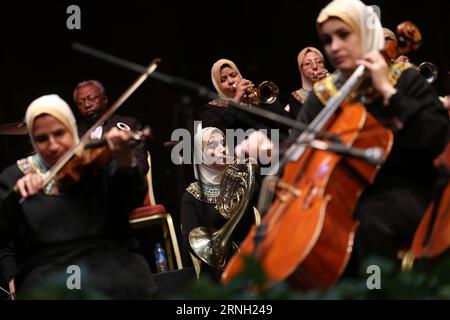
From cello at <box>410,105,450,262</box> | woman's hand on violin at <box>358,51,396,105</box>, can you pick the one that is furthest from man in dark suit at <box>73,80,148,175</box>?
cello at <box>410,105,450,262</box>

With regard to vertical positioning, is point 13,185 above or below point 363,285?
above

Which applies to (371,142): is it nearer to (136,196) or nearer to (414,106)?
(414,106)

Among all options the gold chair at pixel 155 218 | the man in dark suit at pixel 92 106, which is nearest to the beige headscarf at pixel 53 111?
the gold chair at pixel 155 218

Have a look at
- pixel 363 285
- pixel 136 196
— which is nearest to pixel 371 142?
pixel 363 285

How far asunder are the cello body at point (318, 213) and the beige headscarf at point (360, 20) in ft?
1.08

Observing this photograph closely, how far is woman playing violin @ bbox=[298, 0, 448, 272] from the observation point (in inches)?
110

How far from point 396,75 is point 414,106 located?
0.81 feet

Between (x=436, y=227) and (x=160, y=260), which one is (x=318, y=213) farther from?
(x=160, y=260)

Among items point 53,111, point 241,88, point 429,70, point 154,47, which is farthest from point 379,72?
point 154,47

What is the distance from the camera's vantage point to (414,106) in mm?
2811

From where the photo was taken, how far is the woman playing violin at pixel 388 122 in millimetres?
2799

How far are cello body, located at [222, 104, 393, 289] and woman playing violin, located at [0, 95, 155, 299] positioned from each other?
521mm

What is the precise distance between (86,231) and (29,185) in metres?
0.28

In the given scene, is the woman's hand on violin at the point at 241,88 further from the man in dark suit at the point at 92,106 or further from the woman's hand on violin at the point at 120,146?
the woman's hand on violin at the point at 120,146
